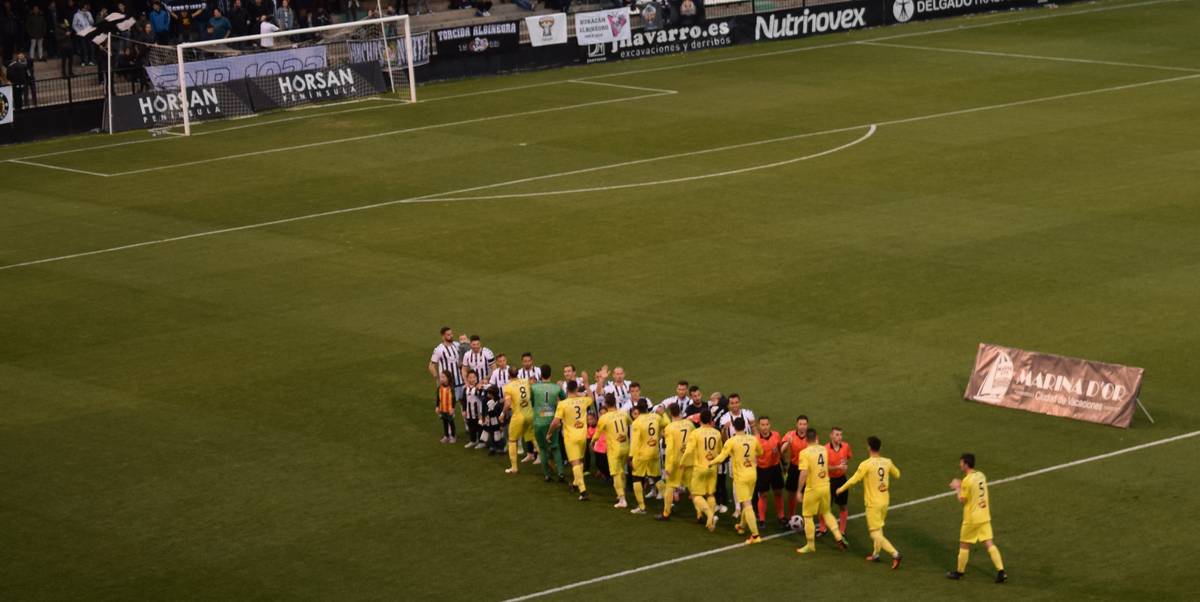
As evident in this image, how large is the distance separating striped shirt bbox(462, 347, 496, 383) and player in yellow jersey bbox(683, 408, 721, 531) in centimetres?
496

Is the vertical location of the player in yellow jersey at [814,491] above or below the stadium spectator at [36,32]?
below

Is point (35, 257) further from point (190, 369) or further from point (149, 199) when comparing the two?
point (190, 369)

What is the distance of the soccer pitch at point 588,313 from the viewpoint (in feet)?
73.4

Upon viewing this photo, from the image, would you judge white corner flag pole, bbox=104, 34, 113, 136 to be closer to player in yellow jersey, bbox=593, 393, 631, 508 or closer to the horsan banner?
the horsan banner

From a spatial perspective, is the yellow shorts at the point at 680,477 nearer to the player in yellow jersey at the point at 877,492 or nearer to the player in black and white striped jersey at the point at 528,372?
the player in yellow jersey at the point at 877,492

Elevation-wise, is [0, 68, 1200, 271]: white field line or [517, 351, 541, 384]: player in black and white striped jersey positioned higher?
[0, 68, 1200, 271]: white field line

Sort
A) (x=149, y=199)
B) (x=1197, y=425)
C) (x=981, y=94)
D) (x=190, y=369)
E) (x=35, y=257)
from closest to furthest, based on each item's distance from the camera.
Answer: (x=1197, y=425) → (x=190, y=369) → (x=35, y=257) → (x=149, y=199) → (x=981, y=94)

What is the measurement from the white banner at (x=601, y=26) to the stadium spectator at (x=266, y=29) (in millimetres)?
10501

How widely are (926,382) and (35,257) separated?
2045 centimetres

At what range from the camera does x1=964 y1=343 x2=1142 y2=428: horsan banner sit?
85.7 ft

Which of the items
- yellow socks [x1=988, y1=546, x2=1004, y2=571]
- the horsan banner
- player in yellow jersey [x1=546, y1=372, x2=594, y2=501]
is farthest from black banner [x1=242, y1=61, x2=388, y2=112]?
yellow socks [x1=988, y1=546, x2=1004, y2=571]

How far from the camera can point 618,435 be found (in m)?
23.8

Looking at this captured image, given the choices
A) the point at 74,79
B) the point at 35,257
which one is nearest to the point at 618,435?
the point at 35,257

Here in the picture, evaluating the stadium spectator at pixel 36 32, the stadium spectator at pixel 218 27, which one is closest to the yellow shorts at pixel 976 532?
the stadium spectator at pixel 218 27
